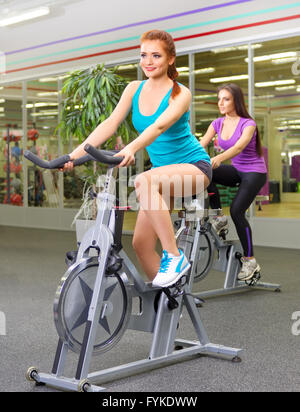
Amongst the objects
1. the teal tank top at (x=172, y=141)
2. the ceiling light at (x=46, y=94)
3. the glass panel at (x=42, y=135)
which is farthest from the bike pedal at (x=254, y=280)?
the ceiling light at (x=46, y=94)

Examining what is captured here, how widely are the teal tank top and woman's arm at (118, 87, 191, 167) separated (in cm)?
8

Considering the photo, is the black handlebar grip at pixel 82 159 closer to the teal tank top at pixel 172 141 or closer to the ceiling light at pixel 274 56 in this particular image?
the teal tank top at pixel 172 141

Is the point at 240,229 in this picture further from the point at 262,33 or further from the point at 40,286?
the point at 262,33

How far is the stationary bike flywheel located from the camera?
221cm

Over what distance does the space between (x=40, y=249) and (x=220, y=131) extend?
3413 millimetres

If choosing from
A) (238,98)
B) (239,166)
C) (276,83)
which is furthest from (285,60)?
(239,166)

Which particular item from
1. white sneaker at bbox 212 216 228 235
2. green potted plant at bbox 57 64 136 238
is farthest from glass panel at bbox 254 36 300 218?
white sneaker at bbox 212 216 228 235

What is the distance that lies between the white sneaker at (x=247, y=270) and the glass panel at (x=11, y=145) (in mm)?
7145

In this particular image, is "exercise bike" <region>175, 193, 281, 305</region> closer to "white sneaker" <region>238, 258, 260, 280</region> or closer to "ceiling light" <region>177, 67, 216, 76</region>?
"white sneaker" <region>238, 258, 260, 280</region>

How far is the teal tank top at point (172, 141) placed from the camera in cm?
254

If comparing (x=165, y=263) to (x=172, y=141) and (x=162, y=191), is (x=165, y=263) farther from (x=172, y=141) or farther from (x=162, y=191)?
(x=172, y=141)

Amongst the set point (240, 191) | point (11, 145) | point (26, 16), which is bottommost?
point (240, 191)

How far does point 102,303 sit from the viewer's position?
232cm

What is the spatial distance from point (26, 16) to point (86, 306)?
27.8 ft
